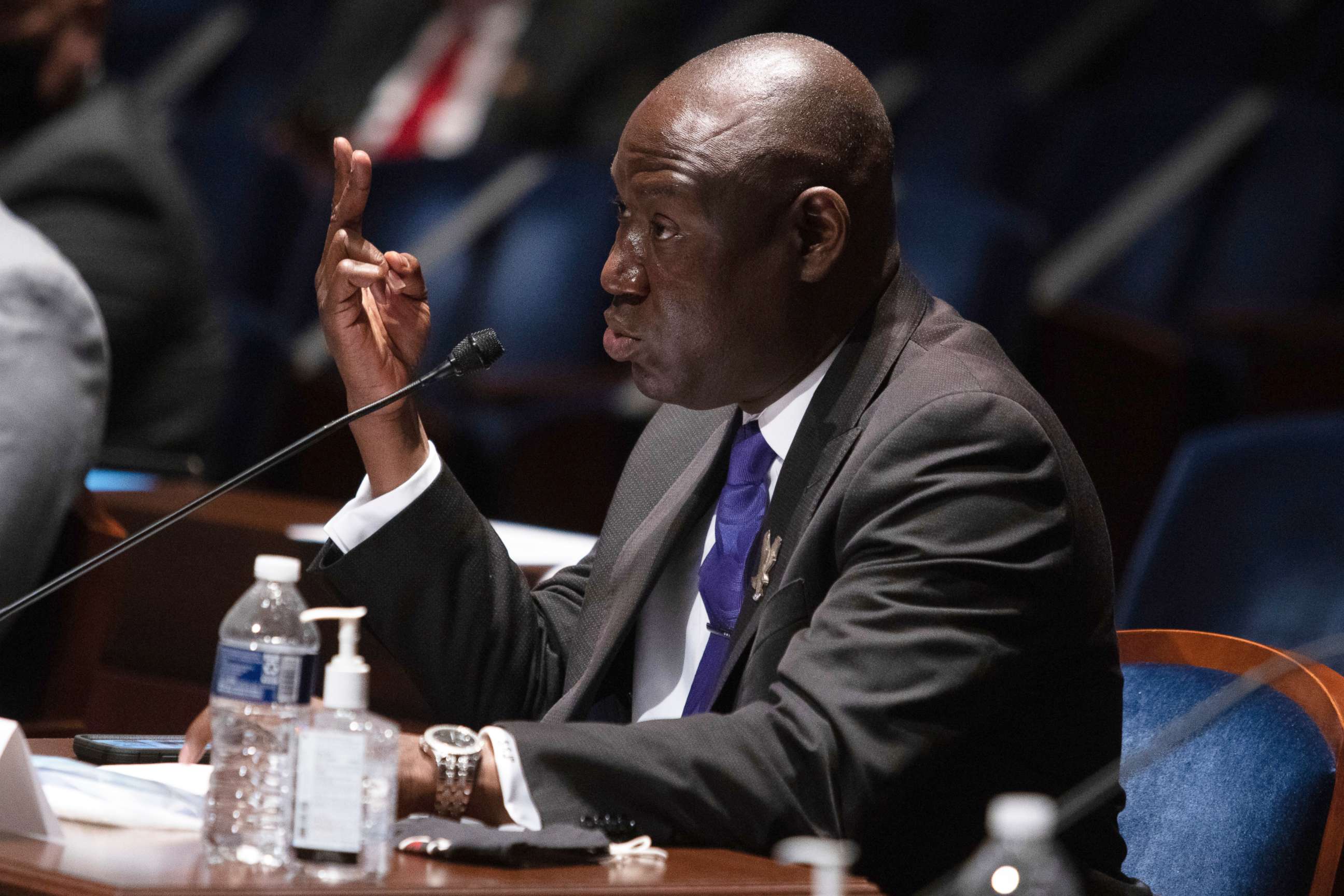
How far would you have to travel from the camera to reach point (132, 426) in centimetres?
374

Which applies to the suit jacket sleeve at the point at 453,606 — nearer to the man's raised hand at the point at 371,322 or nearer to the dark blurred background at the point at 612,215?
the man's raised hand at the point at 371,322

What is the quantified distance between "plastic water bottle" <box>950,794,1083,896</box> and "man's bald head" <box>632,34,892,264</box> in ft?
1.87

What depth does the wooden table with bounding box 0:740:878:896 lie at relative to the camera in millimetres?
1139

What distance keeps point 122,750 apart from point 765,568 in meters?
0.57

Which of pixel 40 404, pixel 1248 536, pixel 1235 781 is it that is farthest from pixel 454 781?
pixel 1248 536

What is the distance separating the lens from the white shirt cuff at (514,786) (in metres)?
1.40

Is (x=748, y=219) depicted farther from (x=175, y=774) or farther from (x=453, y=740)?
(x=175, y=774)

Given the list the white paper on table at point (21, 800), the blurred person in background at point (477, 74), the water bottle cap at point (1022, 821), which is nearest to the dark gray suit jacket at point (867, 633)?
the white paper on table at point (21, 800)

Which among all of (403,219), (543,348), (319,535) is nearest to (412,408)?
(319,535)

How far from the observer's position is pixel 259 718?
130 cm

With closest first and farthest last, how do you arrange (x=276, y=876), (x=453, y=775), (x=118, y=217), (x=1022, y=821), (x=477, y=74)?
(x=1022, y=821) < (x=276, y=876) < (x=453, y=775) < (x=118, y=217) < (x=477, y=74)

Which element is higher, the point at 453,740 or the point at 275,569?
the point at 275,569

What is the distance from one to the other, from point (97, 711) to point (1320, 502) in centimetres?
189

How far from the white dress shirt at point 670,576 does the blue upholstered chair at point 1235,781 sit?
43cm
